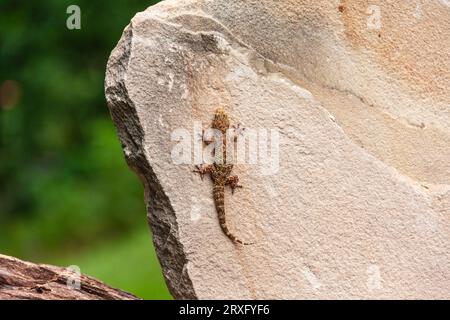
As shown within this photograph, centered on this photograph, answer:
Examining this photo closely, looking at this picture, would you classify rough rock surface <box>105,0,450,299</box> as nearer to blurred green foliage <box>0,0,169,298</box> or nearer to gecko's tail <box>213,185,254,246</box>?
gecko's tail <box>213,185,254,246</box>

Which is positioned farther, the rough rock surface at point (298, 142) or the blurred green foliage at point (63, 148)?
the blurred green foliage at point (63, 148)

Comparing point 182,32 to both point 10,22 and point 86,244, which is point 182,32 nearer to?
point 86,244

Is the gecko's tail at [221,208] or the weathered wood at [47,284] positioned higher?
the gecko's tail at [221,208]

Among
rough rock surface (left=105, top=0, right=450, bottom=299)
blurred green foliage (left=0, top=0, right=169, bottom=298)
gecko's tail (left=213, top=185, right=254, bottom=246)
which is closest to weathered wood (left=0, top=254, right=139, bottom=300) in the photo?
rough rock surface (left=105, top=0, right=450, bottom=299)

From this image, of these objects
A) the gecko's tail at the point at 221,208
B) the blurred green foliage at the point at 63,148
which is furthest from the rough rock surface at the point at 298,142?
the blurred green foliage at the point at 63,148

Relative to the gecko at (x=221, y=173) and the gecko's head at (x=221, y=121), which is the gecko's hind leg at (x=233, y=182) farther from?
the gecko's head at (x=221, y=121)

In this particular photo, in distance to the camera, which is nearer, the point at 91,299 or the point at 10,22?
the point at 91,299
